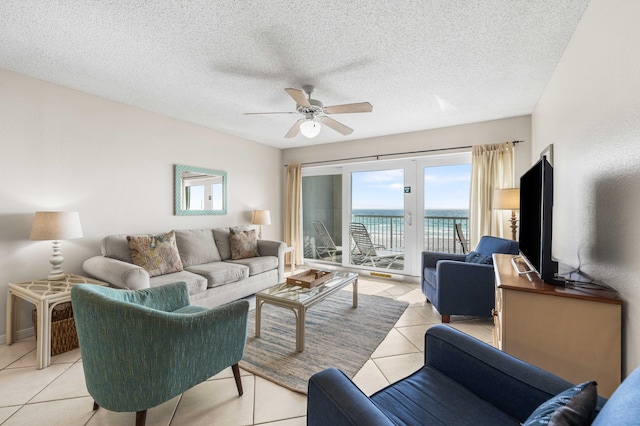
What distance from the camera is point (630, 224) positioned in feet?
3.97

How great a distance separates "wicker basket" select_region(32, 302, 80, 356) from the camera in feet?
6.99

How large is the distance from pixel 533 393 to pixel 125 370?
1682 millimetres

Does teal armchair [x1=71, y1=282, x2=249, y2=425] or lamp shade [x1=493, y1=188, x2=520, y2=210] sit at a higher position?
lamp shade [x1=493, y1=188, x2=520, y2=210]

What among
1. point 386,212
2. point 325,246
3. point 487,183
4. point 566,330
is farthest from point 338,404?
point 325,246

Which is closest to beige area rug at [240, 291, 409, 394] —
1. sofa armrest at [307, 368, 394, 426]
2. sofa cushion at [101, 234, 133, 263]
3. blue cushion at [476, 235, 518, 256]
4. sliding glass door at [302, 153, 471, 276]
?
sofa armrest at [307, 368, 394, 426]

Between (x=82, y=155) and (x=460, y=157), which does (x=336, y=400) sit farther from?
(x=460, y=157)

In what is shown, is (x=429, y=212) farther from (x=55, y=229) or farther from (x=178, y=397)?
(x=55, y=229)

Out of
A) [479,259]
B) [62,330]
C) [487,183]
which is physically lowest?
[62,330]

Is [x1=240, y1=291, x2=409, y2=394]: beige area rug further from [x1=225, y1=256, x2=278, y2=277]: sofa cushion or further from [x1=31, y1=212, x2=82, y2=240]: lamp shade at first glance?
[x1=31, y1=212, x2=82, y2=240]: lamp shade

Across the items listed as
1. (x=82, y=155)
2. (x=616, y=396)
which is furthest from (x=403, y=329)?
(x=82, y=155)

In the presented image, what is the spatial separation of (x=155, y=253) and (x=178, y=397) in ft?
5.33

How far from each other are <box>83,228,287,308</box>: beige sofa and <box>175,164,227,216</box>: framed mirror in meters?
0.39

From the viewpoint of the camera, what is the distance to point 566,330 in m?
1.36

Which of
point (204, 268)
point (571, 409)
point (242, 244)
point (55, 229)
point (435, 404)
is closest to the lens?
point (571, 409)
